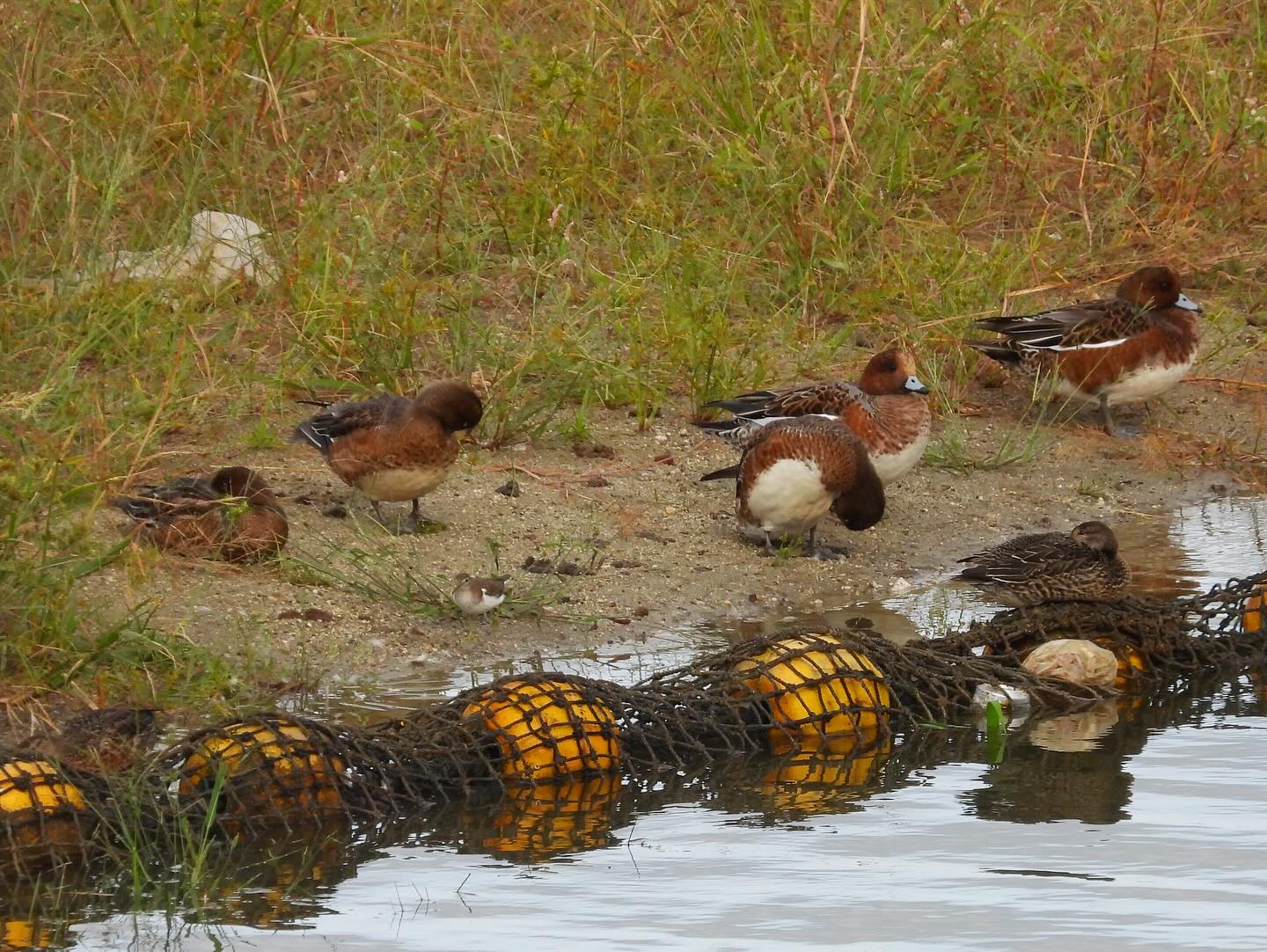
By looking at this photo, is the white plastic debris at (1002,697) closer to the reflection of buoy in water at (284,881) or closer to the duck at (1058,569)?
the duck at (1058,569)

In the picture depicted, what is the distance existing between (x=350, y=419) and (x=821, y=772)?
253 cm

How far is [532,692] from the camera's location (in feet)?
19.0

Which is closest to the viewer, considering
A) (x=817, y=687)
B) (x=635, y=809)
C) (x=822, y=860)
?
(x=822, y=860)

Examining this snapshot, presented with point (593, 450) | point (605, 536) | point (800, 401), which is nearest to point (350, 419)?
point (605, 536)

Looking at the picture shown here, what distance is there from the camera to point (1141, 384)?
936 cm

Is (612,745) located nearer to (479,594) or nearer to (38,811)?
(479,594)

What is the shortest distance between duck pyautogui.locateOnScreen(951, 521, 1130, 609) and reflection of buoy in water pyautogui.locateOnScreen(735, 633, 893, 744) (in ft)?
3.57

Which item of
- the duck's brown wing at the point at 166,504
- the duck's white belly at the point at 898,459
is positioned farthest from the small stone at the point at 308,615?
the duck's white belly at the point at 898,459

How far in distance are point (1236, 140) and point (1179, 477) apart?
283 cm

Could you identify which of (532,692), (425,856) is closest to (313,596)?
(532,692)

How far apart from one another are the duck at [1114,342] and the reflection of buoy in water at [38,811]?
18.1 ft

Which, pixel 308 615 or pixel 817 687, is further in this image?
pixel 308 615

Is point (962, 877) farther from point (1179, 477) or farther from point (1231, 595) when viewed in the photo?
point (1179, 477)

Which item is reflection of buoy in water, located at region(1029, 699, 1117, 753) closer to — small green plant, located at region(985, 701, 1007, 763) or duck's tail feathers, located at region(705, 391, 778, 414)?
small green plant, located at region(985, 701, 1007, 763)
